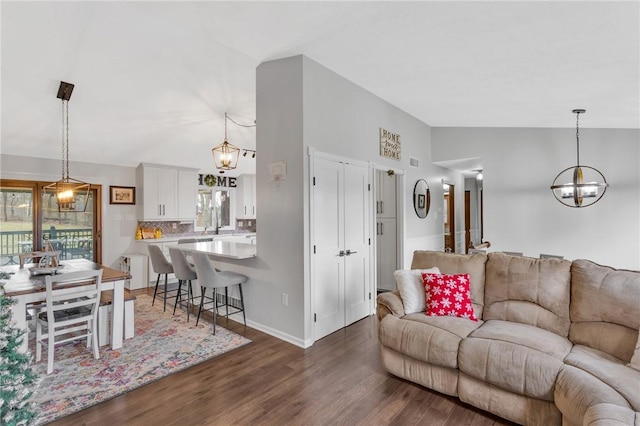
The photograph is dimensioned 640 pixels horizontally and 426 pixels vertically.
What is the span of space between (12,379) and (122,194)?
5.84 meters

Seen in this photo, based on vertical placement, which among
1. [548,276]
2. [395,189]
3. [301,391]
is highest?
[395,189]

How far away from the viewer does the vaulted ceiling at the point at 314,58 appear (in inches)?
96.0

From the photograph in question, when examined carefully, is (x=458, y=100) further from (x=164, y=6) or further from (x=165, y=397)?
(x=165, y=397)

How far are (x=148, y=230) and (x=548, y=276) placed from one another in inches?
261

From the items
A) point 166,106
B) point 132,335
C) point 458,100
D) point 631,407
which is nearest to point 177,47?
point 166,106

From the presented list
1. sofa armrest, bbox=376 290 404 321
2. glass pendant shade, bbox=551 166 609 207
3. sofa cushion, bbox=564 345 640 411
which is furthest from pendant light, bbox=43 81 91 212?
Answer: glass pendant shade, bbox=551 166 609 207

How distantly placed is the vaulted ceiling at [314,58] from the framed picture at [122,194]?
1.17 m

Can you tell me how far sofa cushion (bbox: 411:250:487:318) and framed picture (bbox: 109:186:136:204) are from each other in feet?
19.0

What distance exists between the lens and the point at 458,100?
4145 mm

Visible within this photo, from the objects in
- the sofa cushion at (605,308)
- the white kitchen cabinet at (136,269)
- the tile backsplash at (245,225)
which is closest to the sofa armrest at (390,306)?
the sofa cushion at (605,308)

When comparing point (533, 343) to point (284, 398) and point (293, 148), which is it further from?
point (293, 148)

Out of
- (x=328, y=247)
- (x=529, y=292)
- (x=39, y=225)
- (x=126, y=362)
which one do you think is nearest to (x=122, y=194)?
(x=39, y=225)

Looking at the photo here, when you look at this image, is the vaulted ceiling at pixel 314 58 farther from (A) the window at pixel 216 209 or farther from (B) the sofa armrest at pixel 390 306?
(A) the window at pixel 216 209

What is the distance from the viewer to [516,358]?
198 cm
